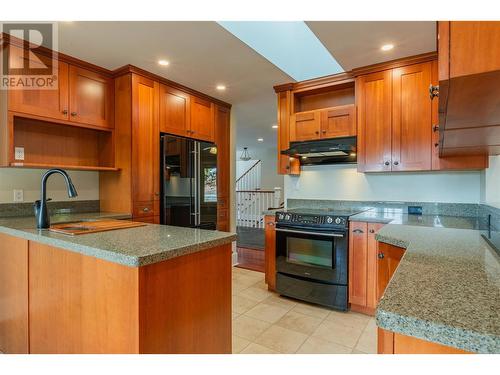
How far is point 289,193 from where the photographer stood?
3.66 meters

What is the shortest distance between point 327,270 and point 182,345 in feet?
5.86

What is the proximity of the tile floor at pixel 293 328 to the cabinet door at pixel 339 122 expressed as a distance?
180 centimetres

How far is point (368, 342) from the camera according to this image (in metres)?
2.14

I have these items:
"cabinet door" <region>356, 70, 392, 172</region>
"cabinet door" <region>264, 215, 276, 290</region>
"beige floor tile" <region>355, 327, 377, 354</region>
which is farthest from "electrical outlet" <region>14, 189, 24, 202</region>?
"cabinet door" <region>356, 70, 392, 172</region>

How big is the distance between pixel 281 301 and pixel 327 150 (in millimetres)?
1626

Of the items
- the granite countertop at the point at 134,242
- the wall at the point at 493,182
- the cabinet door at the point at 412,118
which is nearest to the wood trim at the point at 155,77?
the granite countertop at the point at 134,242

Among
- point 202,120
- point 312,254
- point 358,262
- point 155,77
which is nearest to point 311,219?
point 312,254

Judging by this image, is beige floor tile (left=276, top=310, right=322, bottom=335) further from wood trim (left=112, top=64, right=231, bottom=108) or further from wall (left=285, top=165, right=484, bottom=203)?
wood trim (left=112, top=64, right=231, bottom=108)

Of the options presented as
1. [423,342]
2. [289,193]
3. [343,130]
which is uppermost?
[343,130]

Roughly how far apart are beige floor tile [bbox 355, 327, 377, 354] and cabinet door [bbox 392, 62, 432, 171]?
1497mm

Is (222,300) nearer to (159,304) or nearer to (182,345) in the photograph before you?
(182,345)

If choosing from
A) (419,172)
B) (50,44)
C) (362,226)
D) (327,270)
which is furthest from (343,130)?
(50,44)

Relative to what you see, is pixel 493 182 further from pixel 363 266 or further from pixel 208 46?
pixel 208 46
